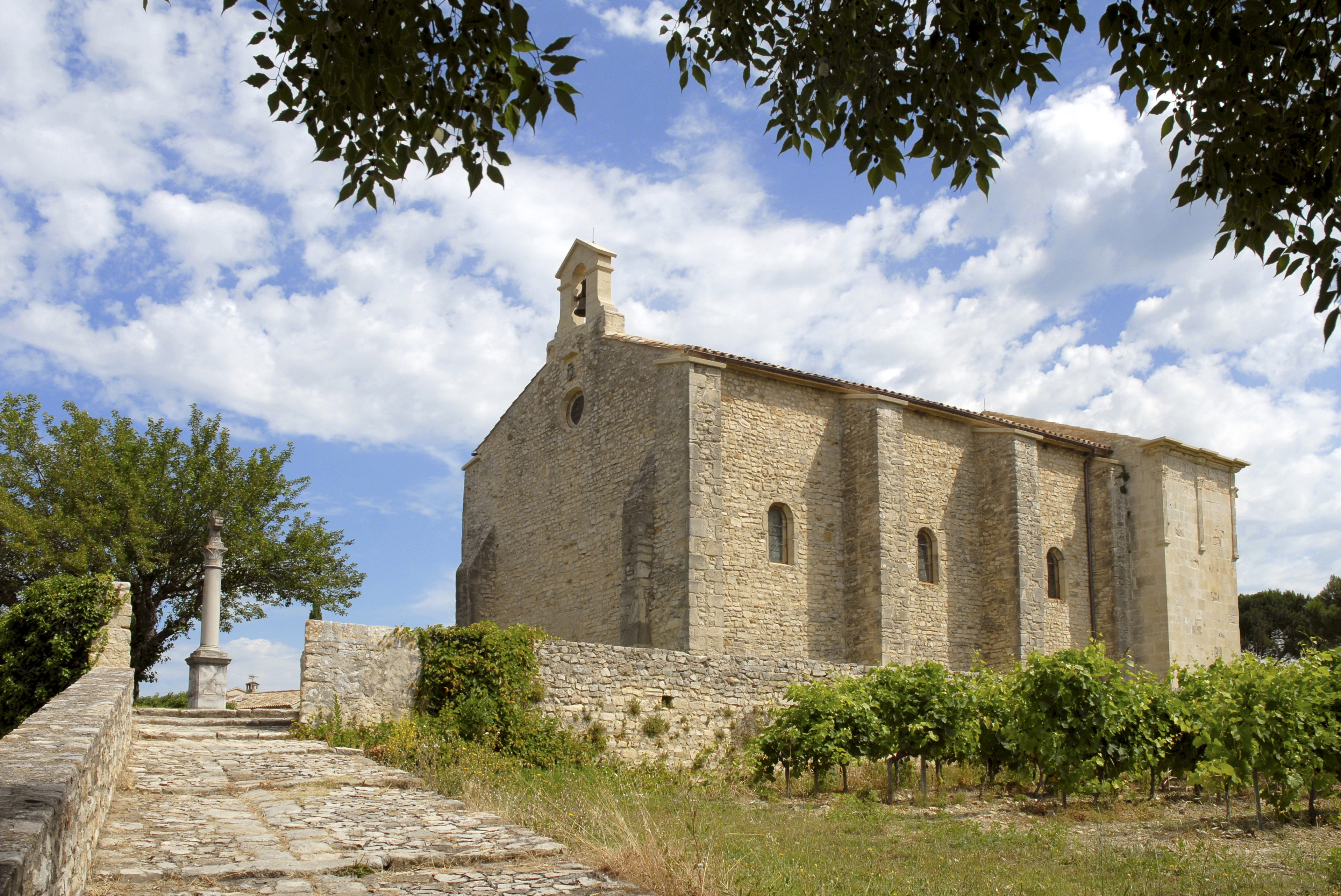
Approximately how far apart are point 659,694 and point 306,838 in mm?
8908

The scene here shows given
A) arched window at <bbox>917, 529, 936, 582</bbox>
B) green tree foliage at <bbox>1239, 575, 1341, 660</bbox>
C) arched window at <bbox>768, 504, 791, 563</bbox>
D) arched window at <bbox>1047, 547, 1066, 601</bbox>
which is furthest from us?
green tree foliage at <bbox>1239, 575, 1341, 660</bbox>

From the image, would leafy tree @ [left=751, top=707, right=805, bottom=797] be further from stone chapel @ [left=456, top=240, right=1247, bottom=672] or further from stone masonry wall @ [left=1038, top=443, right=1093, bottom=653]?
stone masonry wall @ [left=1038, top=443, right=1093, bottom=653]

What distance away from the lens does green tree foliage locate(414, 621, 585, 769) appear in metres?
12.8

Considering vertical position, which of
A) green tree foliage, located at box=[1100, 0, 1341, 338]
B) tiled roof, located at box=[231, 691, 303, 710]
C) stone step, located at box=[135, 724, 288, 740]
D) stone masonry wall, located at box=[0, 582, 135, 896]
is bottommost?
tiled roof, located at box=[231, 691, 303, 710]

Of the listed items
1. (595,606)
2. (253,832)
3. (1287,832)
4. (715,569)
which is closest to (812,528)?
(715,569)

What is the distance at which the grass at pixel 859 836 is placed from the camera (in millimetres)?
6621

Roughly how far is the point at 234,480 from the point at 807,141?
2172 cm

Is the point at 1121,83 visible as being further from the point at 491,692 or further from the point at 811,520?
the point at 811,520

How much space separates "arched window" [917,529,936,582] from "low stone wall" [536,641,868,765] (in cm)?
579

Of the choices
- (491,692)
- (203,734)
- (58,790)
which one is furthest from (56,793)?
(491,692)

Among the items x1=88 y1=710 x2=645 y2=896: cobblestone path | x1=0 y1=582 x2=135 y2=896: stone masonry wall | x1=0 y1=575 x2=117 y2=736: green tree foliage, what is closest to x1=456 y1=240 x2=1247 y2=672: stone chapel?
x1=0 y1=575 x2=117 y2=736: green tree foliage

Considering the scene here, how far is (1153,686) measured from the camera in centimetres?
1280

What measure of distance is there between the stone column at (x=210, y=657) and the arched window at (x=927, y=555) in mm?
13430

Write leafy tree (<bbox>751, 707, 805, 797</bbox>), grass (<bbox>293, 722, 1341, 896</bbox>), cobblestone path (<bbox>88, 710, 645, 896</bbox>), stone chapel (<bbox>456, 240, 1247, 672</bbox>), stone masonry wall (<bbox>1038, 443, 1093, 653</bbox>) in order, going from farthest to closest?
1. stone masonry wall (<bbox>1038, 443, 1093, 653</bbox>)
2. stone chapel (<bbox>456, 240, 1247, 672</bbox>)
3. leafy tree (<bbox>751, 707, 805, 797</bbox>)
4. grass (<bbox>293, 722, 1341, 896</bbox>)
5. cobblestone path (<bbox>88, 710, 645, 896</bbox>)
